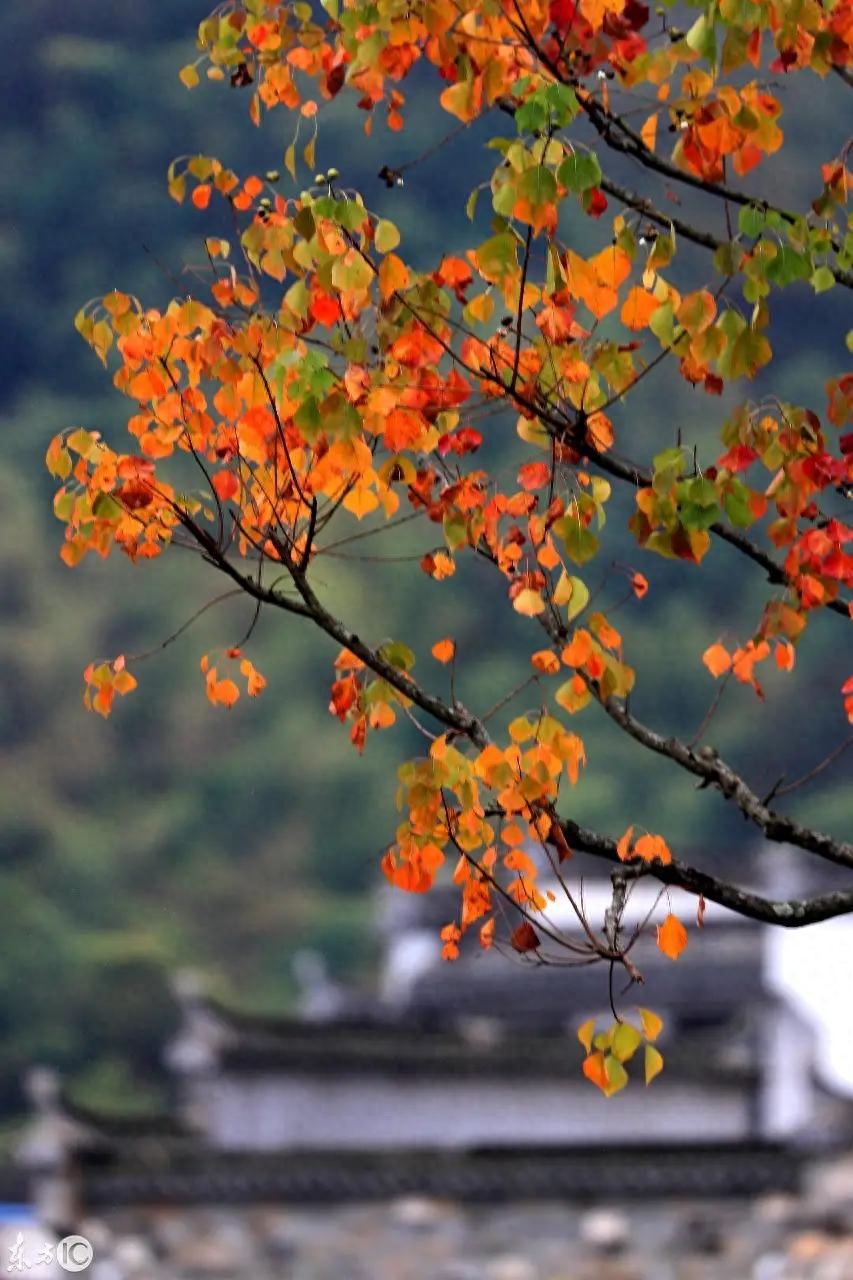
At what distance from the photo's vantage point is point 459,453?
6891 millimetres

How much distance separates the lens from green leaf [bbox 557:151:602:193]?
18.1ft

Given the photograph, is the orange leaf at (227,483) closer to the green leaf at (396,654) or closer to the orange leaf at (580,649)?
the green leaf at (396,654)

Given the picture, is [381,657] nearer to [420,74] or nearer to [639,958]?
[639,958]

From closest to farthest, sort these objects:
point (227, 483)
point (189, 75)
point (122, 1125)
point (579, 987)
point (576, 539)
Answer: point (576, 539) < point (227, 483) < point (189, 75) < point (122, 1125) < point (579, 987)

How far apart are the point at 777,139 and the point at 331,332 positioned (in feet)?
4.76

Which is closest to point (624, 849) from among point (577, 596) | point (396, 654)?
point (577, 596)

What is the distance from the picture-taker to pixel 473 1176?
1589 centimetres

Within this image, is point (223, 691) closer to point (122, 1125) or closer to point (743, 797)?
point (743, 797)

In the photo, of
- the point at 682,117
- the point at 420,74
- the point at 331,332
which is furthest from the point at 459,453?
the point at 420,74

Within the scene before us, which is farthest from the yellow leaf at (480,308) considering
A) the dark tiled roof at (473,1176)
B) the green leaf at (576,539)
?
the dark tiled roof at (473,1176)
